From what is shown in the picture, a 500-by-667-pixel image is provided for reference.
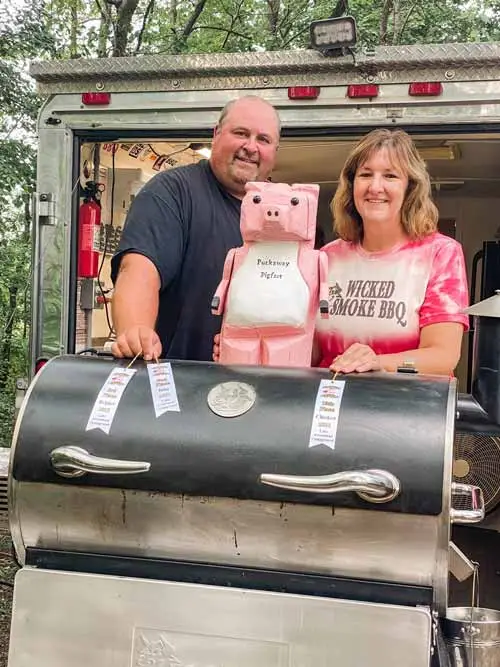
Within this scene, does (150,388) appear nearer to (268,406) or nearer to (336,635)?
(268,406)

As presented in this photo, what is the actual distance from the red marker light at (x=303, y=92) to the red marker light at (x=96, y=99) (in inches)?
30.9

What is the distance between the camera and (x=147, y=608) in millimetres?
1495

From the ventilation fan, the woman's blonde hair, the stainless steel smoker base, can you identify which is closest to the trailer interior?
the woman's blonde hair

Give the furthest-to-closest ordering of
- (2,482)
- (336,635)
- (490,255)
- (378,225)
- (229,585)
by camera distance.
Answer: (490,255)
(2,482)
(378,225)
(229,585)
(336,635)

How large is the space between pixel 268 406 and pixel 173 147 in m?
3.76

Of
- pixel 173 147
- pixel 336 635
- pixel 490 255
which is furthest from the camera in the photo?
pixel 490 255

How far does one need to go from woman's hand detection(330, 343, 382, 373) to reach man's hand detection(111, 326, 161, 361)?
0.41 m

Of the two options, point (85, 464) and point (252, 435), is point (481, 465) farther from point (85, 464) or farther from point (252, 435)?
point (85, 464)

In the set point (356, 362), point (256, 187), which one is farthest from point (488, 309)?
point (256, 187)

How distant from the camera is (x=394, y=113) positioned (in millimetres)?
2875

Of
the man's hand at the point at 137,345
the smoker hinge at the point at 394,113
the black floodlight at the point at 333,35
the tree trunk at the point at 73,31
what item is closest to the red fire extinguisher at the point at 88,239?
the black floodlight at the point at 333,35

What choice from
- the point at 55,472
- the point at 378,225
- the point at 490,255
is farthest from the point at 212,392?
the point at 490,255

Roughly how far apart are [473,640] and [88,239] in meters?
2.27

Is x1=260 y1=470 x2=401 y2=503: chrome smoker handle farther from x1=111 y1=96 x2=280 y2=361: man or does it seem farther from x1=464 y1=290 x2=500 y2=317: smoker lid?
x1=111 y1=96 x2=280 y2=361: man
